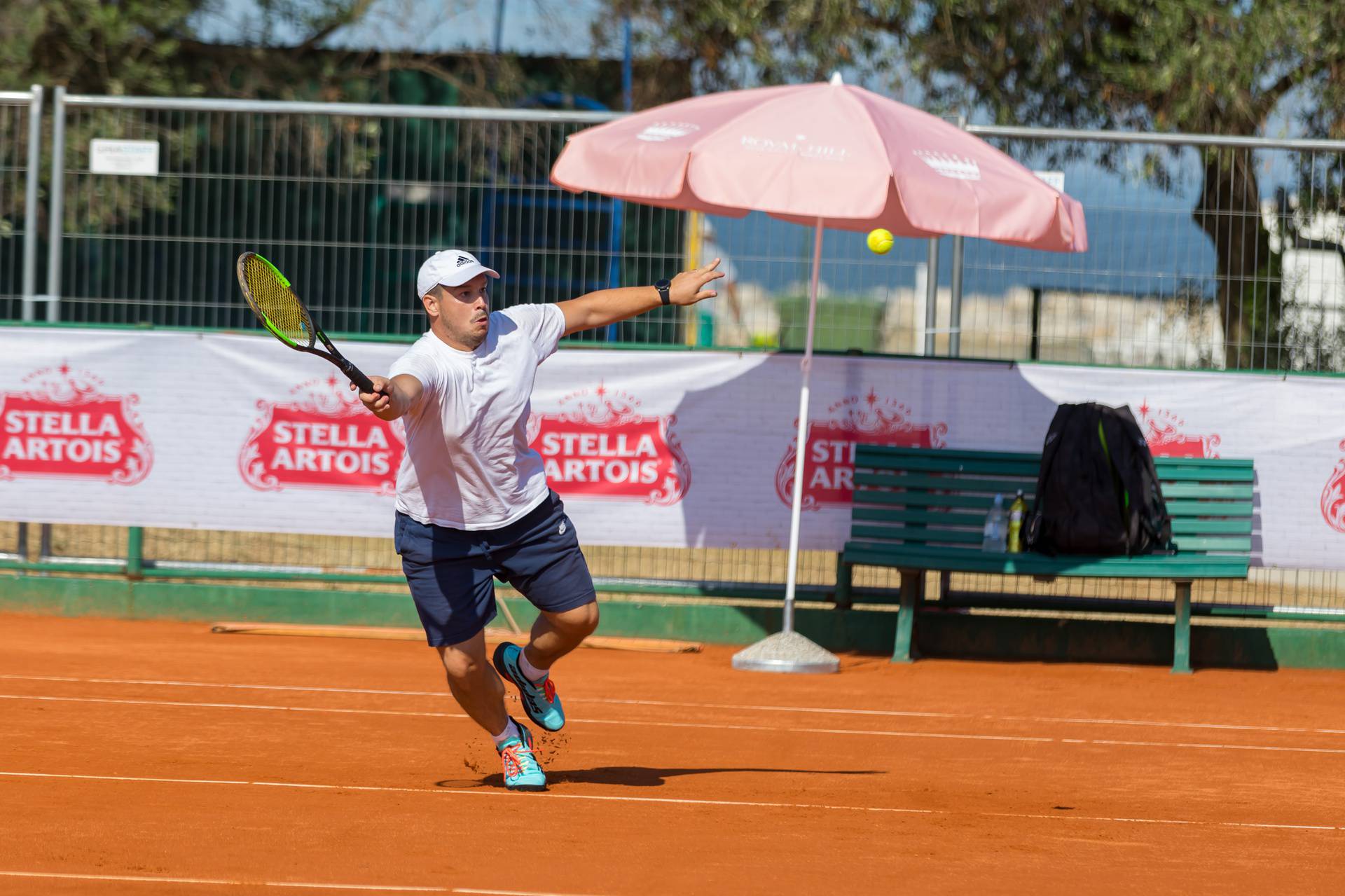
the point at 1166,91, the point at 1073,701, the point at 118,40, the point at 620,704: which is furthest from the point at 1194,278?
the point at 118,40

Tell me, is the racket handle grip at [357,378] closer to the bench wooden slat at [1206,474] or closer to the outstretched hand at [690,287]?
the outstretched hand at [690,287]

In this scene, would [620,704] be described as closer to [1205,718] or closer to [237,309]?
[1205,718]

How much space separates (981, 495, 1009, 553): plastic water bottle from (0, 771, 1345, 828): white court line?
3.80 m

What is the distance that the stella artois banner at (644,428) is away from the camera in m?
9.95

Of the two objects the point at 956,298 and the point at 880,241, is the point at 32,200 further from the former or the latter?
the point at 956,298

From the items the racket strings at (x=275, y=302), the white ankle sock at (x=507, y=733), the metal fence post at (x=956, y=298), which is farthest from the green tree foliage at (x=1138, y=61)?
the racket strings at (x=275, y=302)

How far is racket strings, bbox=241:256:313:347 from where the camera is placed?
5324mm

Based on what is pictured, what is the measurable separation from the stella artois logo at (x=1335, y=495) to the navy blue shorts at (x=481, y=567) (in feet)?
18.2

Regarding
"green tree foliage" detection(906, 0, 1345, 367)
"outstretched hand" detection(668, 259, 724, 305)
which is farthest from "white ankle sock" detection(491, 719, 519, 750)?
"green tree foliage" detection(906, 0, 1345, 367)

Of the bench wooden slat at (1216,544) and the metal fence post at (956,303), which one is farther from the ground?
the metal fence post at (956,303)

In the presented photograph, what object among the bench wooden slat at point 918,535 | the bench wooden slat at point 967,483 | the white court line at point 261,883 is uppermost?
the bench wooden slat at point 967,483

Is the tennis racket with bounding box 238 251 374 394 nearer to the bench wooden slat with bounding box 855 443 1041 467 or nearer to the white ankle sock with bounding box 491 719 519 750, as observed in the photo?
the white ankle sock with bounding box 491 719 519 750

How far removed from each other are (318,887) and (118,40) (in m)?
13.7

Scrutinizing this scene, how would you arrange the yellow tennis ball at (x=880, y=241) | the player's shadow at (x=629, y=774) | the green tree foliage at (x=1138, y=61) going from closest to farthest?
the player's shadow at (x=629, y=774)
the yellow tennis ball at (x=880, y=241)
the green tree foliage at (x=1138, y=61)
